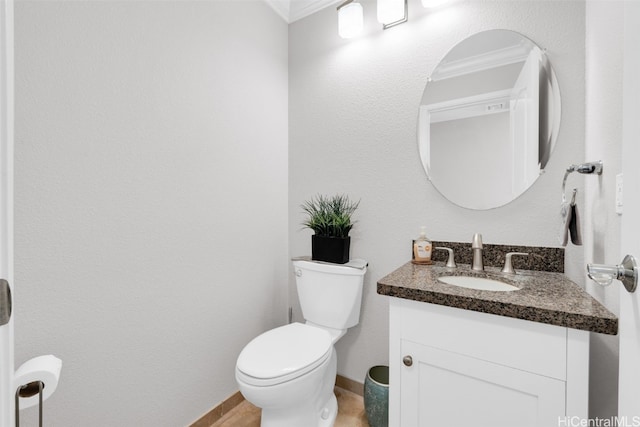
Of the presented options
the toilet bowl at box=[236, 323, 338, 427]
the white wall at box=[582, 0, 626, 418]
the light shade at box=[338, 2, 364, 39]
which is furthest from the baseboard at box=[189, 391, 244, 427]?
the light shade at box=[338, 2, 364, 39]

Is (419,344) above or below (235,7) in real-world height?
below

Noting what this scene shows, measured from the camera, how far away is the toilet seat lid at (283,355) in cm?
109

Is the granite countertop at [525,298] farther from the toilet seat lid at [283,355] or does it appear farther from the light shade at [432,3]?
the light shade at [432,3]

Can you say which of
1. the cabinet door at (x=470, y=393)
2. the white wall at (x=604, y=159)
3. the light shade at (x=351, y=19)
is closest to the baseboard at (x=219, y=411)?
the cabinet door at (x=470, y=393)

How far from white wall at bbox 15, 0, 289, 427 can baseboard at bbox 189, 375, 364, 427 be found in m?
0.05

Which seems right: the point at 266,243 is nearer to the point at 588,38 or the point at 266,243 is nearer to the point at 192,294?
the point at 192,294

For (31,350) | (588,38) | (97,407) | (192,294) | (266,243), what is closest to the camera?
(31,350)

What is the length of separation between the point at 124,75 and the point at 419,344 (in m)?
1.48

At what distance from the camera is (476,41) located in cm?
138

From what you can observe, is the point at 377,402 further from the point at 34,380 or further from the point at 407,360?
the point at 34,380

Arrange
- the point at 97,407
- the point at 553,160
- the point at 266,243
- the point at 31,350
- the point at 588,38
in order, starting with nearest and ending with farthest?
the point at 31,350, the point at 97,407, the point at 588,38, the point at 553,160, the point at 266,243

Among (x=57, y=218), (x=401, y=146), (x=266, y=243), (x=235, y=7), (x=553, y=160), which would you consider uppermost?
(x=235, y=7)

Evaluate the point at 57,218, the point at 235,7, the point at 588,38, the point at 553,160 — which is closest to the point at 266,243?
the point at 57,218

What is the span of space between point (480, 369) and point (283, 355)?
2.41ft
